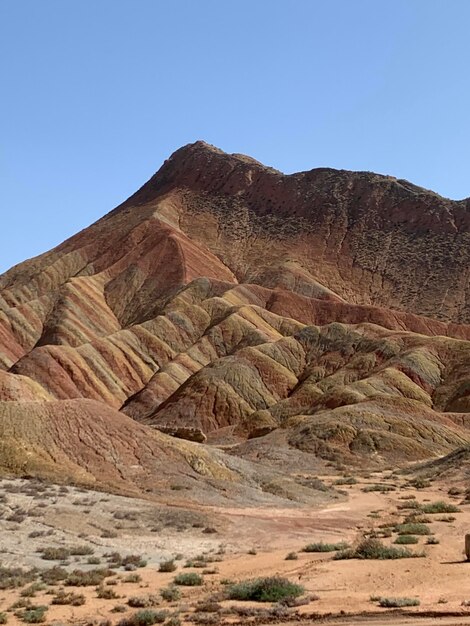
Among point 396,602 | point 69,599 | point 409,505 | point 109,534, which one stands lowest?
point 409,505

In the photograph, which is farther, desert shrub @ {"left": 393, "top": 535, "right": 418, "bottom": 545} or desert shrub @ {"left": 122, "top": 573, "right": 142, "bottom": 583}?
desert shrub @ {"left": 393, "top": 535, "right": 418, "bottom": 545}

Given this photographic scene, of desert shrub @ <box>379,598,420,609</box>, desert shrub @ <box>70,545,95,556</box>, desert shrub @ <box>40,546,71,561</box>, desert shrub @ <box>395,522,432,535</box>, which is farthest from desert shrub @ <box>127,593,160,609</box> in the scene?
desert shrub @ <box>395,522,432,535</box>

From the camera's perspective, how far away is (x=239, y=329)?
9162 cm

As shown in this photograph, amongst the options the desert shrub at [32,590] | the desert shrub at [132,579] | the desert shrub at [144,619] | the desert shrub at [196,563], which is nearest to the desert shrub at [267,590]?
the desert shrub at [144,619]

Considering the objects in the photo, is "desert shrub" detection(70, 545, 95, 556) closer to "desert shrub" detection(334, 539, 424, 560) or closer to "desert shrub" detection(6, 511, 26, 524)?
"desert shrub" detection(6, 511, 26, 524)

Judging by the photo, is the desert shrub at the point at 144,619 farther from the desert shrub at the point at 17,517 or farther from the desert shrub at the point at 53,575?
A: the desert shrub at the point at 17,517

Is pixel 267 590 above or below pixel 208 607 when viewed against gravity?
below

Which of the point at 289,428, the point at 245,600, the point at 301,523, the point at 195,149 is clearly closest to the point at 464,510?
the point at 301,523

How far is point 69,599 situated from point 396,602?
21.2 feet

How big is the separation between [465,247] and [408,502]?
323 feet

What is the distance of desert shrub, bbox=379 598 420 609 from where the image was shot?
500 inches

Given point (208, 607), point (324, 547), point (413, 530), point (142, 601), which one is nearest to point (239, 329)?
point (413, 530)

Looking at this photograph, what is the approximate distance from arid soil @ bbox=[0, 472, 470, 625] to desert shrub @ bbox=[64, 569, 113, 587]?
0.15 meters

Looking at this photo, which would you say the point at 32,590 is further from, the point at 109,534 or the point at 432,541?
the point at 432,541
